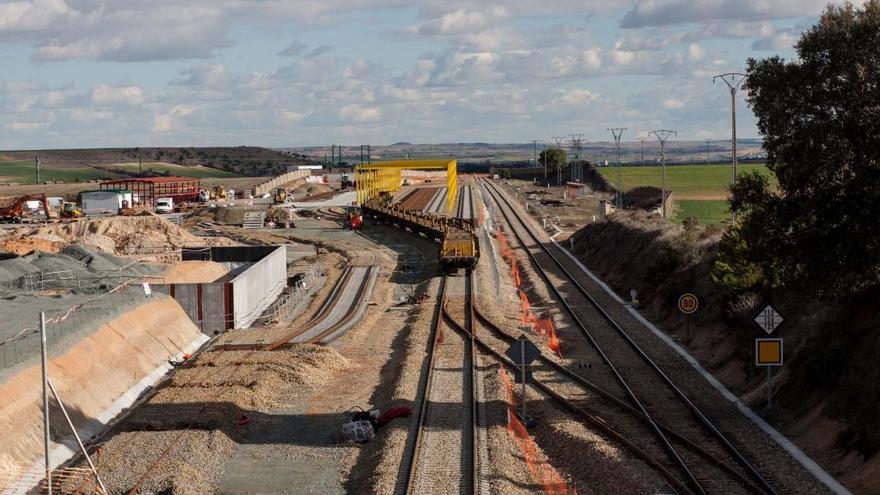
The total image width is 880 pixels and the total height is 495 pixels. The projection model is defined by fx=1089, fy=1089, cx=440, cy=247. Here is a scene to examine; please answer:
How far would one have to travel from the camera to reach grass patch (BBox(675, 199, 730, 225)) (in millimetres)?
75125

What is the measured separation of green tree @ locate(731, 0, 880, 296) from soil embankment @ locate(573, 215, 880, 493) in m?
1.35

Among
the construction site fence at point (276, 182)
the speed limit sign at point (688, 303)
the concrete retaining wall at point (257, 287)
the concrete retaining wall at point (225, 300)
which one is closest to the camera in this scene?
the speed limit sign at point (688, 303)

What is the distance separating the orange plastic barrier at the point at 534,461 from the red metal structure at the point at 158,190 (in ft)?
301

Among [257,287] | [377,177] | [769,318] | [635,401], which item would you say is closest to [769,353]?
[769,318]

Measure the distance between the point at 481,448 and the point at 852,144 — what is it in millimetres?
9247

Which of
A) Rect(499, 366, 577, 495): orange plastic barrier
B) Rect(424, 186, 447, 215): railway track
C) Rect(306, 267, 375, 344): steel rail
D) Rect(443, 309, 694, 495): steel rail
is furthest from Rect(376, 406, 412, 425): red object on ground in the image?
Rect(424, 186, 447, 215): railway track

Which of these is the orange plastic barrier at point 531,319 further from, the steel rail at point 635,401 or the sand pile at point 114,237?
the sand pile at point 114,237

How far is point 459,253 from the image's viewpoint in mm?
52438

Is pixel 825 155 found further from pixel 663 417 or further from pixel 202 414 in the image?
pixel 202 414

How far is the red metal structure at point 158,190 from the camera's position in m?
112

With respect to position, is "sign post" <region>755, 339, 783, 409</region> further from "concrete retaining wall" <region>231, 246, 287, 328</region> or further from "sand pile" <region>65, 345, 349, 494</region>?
"concrete retaining wall" <region>231, 246, 287, 328</region>

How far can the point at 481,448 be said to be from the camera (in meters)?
20.4

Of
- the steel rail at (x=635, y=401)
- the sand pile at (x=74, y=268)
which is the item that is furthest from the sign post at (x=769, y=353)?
the sand pile at (x=74, y=268)

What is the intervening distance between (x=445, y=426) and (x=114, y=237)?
48.4 m
